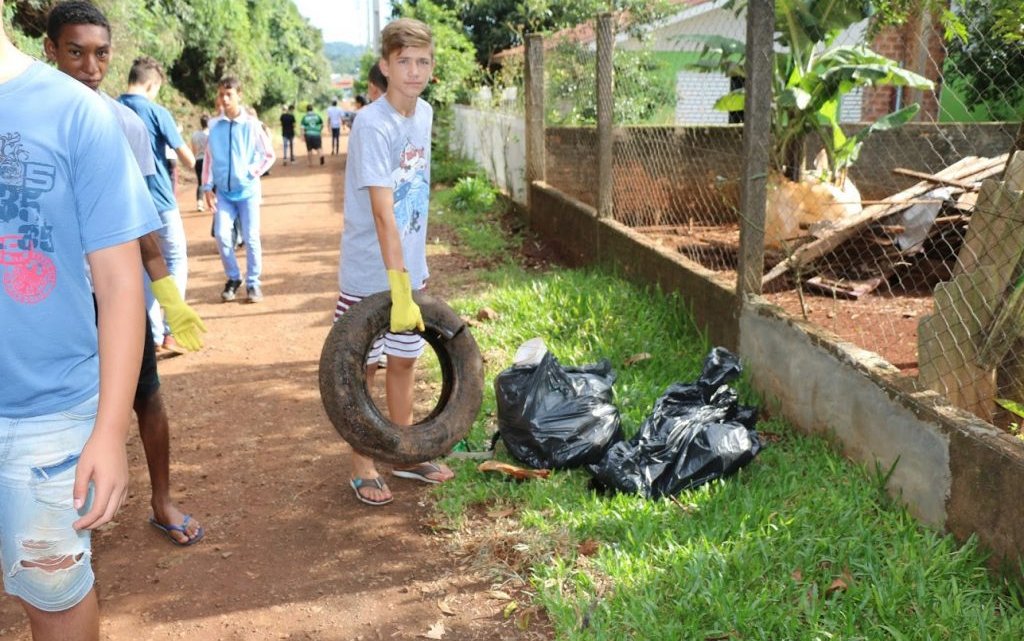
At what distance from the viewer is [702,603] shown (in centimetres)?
300

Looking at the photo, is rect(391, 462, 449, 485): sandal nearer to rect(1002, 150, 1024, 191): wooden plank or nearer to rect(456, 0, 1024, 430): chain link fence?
rect(456, 0, 1024, 430): chain link fence

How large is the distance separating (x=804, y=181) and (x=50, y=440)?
6.30m

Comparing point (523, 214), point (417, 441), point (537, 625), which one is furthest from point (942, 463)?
point (523, 214)

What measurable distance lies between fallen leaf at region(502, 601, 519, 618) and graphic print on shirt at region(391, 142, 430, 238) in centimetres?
162

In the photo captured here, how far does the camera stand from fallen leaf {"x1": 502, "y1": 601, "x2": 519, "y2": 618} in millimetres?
3229

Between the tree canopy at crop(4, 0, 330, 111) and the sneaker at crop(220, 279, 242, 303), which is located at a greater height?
the tree canopy at crop(4, 0, 330, 111)

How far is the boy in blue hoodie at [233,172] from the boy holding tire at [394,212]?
396cm

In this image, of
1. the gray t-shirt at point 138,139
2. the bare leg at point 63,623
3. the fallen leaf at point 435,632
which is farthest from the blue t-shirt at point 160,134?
the bare leg at point 63,623

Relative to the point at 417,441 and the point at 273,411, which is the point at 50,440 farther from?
the point at 273,411

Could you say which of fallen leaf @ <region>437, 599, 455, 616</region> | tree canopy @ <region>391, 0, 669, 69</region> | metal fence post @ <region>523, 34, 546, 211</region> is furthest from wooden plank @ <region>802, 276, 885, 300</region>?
tree canopy @ <region>391, 0, 669, 69</region>

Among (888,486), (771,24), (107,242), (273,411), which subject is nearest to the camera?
(107,242)

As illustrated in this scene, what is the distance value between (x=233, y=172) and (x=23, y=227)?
5.98m

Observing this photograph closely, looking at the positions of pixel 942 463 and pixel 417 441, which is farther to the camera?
pixel 417 441

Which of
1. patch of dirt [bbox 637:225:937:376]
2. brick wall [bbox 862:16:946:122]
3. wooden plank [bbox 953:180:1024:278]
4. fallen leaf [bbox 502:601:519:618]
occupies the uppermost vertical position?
brick wall [bbox 862:16:946:122]
